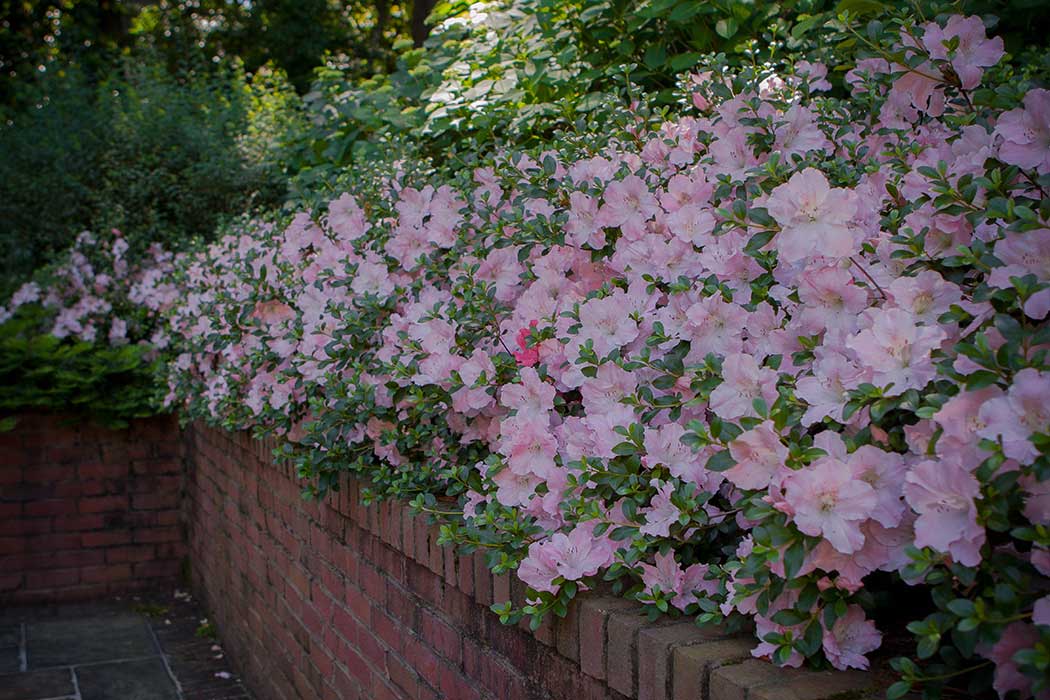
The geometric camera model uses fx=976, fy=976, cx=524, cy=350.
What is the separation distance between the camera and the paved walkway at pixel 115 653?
14.1 ft

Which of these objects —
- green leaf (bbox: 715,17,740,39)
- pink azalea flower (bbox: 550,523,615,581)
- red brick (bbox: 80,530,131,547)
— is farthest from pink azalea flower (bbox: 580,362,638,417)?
red brick (bbox: 80,530,131,547)

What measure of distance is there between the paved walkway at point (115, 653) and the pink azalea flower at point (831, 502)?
3.66m

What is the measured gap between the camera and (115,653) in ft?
15.8

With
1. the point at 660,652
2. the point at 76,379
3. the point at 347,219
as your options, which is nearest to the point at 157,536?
the point at 76,379

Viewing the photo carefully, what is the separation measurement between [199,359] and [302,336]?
165cm

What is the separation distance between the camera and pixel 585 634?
5.34 ft

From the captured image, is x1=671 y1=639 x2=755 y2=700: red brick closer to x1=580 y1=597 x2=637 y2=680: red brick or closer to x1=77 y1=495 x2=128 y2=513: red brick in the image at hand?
x1=580 y1=597 x2=637 y2=680: red brick

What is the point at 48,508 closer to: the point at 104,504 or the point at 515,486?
the point at 104,504

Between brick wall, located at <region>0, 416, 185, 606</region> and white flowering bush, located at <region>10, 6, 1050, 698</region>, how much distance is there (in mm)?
3466

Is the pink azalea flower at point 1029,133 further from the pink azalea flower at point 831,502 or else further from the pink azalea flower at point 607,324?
the pink azalea flower at point 607,324

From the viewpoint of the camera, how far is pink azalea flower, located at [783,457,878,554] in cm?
118

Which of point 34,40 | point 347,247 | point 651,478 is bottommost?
point 651,478

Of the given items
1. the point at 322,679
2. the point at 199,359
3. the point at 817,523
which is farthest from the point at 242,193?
the point at 817,523

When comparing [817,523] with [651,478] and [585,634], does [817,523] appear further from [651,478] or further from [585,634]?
[585,634]
